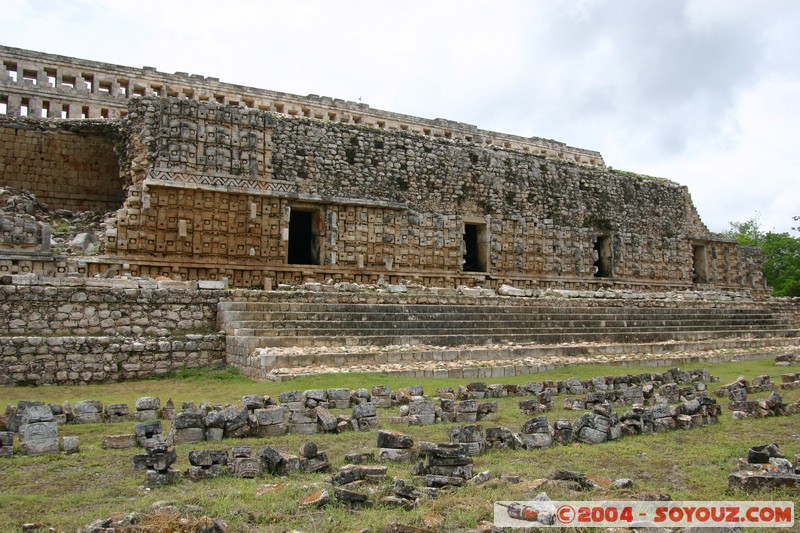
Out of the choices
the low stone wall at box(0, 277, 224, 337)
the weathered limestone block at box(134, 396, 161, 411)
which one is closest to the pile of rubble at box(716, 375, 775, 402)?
the weathered limestone block at box(134, 396, 161, 411)

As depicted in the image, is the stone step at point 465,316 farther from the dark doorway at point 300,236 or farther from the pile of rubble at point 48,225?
the dark doorway at point 300,236

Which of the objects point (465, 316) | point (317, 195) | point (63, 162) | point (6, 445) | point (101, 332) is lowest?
point (6, 445)

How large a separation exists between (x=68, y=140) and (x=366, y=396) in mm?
14745

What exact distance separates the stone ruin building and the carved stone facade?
62 millimetres

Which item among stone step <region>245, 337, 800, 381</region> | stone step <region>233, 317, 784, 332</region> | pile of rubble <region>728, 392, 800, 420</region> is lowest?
pile of rubble <region>728, 392, 800, 420</region>

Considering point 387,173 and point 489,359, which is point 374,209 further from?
point 489,359

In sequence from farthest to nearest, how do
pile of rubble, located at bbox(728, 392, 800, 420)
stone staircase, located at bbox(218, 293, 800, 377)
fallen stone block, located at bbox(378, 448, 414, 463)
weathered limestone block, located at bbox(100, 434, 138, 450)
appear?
stone staircase, located at bbox(218, 293, 800, 377) < pile of rubble, located at bbox(728, 392, 800, 420) < weathered limestone block, located at bbox(100, 434, 138, 450) < fallen stone block, located at bbox(378, 448, 414, 463)

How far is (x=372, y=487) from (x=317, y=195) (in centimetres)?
1505

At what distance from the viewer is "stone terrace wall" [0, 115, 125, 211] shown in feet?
60.4

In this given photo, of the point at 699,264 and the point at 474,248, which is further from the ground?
the point at 474,248

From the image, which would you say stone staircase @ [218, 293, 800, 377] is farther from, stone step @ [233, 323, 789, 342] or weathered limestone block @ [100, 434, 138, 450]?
weathered limestone block @ [100, 434, 138, 450]

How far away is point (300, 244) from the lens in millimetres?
21969

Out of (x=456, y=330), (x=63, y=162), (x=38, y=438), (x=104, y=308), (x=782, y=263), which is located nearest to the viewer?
(x=38, y=438)

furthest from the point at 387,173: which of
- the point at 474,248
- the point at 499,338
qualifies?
the point at 499,338
